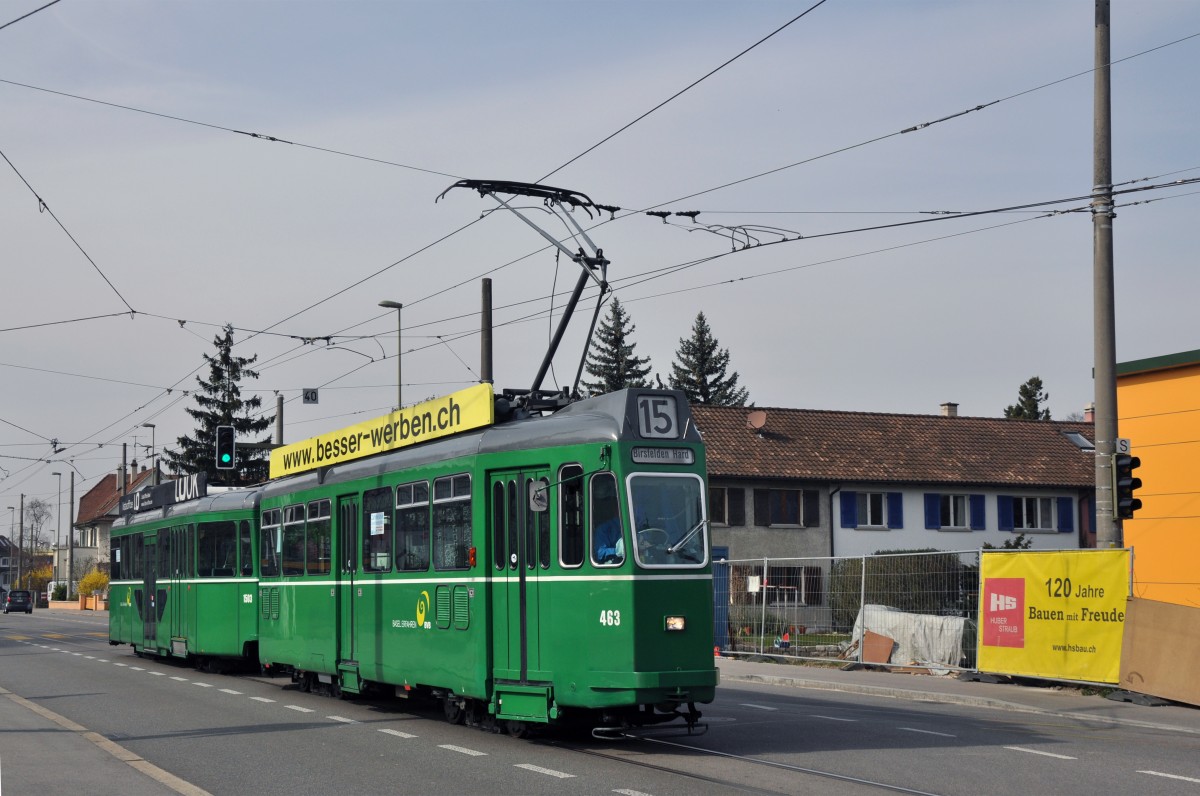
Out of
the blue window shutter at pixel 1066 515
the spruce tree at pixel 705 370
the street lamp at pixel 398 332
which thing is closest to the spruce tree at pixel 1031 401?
the spruce tree at pixel 705 370

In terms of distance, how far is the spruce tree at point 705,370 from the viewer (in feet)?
272

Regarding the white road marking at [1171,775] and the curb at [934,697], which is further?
the curb at [934,697]

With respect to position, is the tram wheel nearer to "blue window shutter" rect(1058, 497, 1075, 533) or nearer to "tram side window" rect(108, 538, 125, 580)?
"tram side window" rect(108, 538, 125, 580)

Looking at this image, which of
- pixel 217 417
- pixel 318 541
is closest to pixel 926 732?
pixel 318 541

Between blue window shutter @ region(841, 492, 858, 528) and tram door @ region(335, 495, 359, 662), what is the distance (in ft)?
105

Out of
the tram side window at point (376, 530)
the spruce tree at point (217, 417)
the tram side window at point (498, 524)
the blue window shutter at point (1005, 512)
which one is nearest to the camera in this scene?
the tram side window at point (498, 524)

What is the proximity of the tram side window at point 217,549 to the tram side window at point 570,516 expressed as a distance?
36.8 feet

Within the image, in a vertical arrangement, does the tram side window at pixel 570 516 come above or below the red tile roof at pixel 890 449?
below

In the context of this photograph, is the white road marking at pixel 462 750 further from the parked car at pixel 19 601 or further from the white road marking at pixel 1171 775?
the parked car at pixel 19 601

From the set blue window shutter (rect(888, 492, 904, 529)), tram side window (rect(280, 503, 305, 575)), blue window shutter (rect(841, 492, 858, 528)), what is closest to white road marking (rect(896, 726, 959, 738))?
tram side window (rect(280, 503, 305, 575))

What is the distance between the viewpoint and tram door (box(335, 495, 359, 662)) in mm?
16688

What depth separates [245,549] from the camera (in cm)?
2169

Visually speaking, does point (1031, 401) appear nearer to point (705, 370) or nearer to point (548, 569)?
point (705, 370)

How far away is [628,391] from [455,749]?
3699mm
